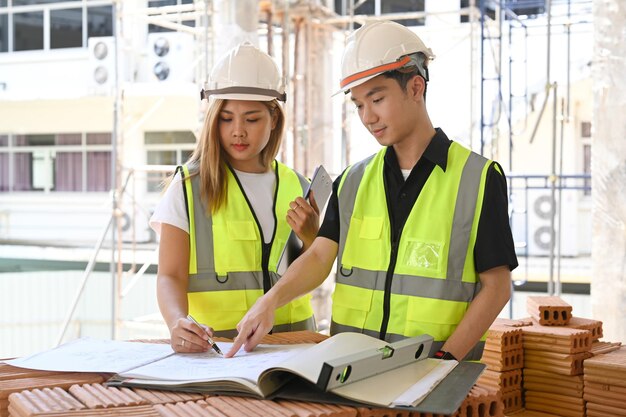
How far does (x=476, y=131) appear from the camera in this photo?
11.8m

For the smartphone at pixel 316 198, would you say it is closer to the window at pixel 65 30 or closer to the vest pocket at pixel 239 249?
the vest pocket at pixel 239 249

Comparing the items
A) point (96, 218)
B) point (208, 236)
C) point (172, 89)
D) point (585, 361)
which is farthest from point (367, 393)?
point (96, 218)

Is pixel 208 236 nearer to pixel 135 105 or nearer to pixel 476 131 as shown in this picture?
pixel 476 131

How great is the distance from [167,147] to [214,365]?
592 inches

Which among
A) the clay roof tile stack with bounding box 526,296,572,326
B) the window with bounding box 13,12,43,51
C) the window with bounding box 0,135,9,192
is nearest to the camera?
the clay roof tile stack with bounding box 526,296,572,326

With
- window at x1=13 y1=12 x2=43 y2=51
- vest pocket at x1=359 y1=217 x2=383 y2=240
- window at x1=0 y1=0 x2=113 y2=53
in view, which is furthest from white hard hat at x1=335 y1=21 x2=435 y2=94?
window at x1=13 y1=12 x2=43 y2=51

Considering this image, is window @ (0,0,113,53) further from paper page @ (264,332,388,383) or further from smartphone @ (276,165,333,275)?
paper page @ (264,332,388,383)

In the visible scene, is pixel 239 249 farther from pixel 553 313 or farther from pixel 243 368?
pixel 553 313

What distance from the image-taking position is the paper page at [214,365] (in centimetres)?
157

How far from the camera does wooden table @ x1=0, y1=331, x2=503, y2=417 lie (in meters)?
1.38

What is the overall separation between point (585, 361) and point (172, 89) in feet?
39.3

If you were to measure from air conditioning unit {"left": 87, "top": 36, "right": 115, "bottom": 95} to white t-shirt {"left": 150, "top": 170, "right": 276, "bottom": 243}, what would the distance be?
12626 millimetres

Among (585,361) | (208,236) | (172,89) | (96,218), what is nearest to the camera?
(208,236)

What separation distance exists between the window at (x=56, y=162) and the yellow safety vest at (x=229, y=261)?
15040 mm
